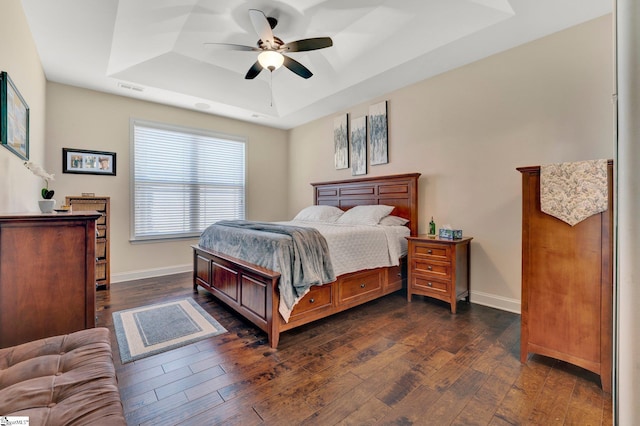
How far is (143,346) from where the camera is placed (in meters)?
2.30

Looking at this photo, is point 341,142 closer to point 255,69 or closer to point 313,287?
point 255,69

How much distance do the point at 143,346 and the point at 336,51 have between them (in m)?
3.79

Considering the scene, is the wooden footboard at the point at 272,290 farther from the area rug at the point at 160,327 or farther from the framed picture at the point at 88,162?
the framed picture at the point at 88,162

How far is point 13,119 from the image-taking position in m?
2.21

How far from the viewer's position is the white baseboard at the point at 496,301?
3.00m

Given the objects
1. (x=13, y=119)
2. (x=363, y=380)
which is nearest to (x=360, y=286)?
(x=363, y=380)

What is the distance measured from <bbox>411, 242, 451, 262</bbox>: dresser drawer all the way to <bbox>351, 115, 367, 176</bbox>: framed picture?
1719 mm

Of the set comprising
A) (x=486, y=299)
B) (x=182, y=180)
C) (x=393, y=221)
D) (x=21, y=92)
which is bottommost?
(x=486, y=299)

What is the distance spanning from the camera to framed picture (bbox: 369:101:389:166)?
421cm

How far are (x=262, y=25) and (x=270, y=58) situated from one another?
29 cm

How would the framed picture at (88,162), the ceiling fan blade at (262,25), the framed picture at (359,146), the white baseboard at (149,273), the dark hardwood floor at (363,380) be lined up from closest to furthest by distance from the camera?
1. the dark hardwood floor at (363,380)
2. the ceiling fan blade at (262,25)
3. the framed picture at (88,162)
4. the white baseboard at (149,273)
5. the framed picture at (359,146)

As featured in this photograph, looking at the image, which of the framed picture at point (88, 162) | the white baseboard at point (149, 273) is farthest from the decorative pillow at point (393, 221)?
the framed picture at point (88, 162)

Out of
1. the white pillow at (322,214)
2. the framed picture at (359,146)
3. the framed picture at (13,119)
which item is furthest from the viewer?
the framed picture at (359,146)

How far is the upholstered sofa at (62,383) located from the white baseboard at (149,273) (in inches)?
130
